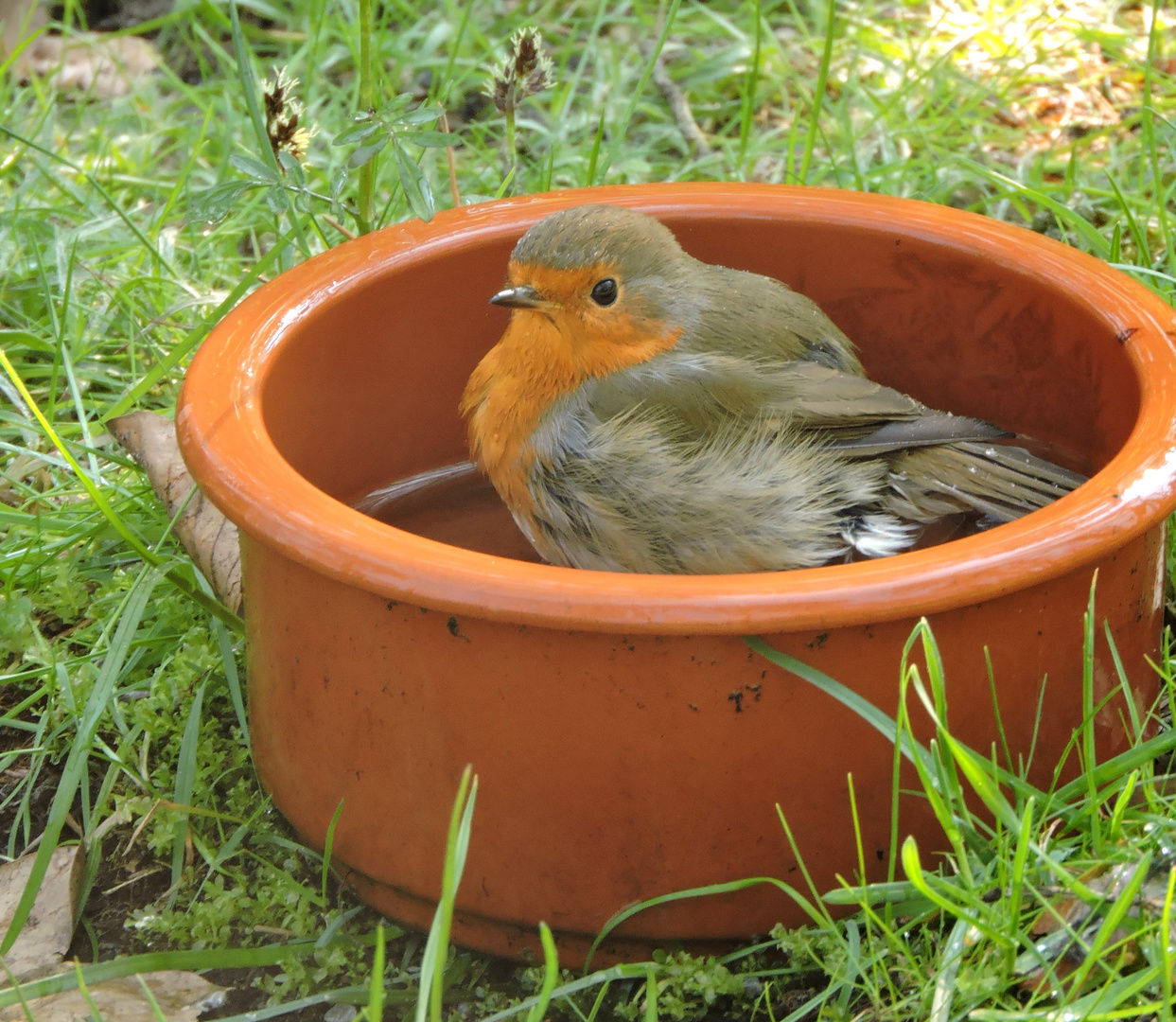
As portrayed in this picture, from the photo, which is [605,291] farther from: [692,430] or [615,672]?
[615,672]

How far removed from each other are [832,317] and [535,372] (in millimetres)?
775

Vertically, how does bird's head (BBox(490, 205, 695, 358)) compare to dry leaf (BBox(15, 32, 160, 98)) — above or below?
above

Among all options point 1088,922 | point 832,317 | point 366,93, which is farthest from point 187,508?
point 1088,922

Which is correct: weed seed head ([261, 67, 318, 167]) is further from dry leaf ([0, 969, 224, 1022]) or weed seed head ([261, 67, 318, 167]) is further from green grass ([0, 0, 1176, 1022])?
dry leaf ([0, 969, 224, 1022])

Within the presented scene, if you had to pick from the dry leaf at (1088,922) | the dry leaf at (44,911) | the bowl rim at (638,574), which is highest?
the bowl rim at (638,574)

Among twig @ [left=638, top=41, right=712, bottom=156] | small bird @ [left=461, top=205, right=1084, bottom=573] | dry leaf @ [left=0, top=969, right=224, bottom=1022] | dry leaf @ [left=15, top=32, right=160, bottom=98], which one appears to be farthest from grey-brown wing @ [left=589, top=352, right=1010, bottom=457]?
dry leaf @ [left=15, top=32, right=160, bottom=98]

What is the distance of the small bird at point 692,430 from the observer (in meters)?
2.40

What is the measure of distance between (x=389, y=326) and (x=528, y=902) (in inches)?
49.9

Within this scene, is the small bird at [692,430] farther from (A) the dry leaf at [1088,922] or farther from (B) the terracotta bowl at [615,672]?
(A) the dry leaf at [1088,922]

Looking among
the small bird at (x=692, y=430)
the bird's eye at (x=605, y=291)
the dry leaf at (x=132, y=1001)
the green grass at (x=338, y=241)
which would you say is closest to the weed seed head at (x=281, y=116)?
the green grass at (x=338, y=241)

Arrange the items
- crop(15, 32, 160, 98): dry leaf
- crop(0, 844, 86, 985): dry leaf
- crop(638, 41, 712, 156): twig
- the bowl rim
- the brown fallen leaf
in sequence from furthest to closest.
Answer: crop(15, 32, 160, 98): dry leaf < crop(638, 41, 712, 156): twig < the brown fallen leaf < crop(0, 844, 86, 985): dry leaf < the bowl rim

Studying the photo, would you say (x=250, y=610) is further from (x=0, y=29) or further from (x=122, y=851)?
(x=0, y=29)

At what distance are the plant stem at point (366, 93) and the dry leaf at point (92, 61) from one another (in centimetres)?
196

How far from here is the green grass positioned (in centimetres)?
203
